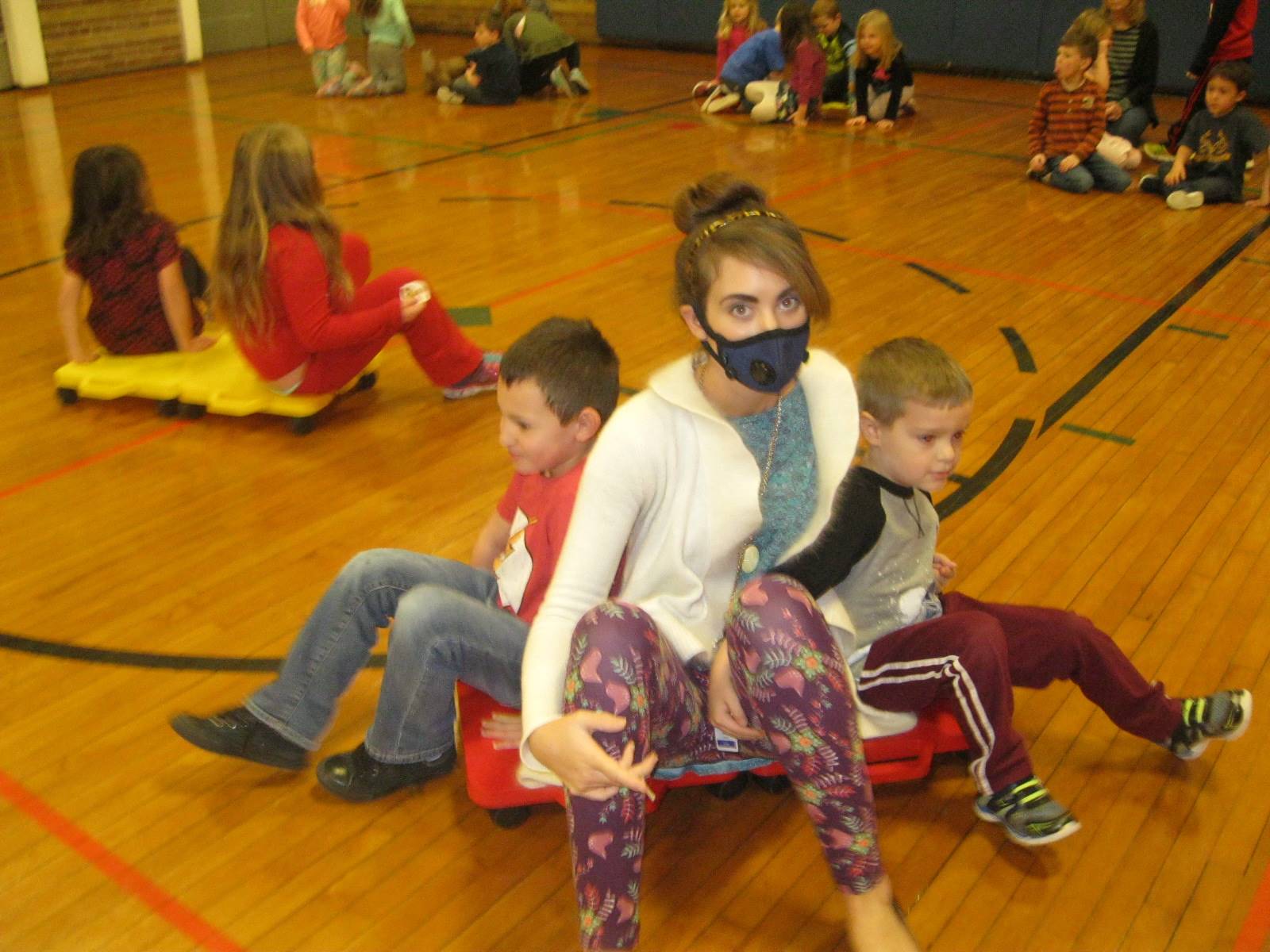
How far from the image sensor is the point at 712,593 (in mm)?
1835

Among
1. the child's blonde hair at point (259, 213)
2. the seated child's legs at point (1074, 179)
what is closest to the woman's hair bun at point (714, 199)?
the child's blonde hair at point (259, 213)

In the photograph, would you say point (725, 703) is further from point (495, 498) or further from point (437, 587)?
point (495, 498)

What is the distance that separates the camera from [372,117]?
834 centimetres

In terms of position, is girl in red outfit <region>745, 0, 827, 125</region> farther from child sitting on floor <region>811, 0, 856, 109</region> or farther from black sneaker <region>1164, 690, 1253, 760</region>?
black sneaker <region>1164, 690, 1253, 760</region>

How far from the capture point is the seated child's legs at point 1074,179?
620cm

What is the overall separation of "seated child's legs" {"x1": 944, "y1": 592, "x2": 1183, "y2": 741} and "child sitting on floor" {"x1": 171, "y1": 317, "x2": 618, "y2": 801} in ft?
2.36

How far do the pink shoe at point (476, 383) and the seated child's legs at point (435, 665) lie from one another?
5.71 feet

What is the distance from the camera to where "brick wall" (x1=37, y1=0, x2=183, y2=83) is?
31.4 ft

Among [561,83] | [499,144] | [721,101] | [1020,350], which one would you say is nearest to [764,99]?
[721,101]

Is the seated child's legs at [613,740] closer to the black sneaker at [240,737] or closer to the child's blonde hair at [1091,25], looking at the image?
the black sneaker at [240,737]

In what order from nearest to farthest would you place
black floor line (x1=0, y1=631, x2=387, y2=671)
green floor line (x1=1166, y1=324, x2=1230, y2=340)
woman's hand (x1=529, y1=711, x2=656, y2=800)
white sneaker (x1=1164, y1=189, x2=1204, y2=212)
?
woman's hand (x1=529, y1=711, x2=656, y2=800) → black floor line (x1=0, y1=631, x2=387, y2=671) → green floor line (x1=1166, y1=324, x2=1230, y2=340) → white sneaker (x1=1164, y1=189, x2=1204, y2=212)

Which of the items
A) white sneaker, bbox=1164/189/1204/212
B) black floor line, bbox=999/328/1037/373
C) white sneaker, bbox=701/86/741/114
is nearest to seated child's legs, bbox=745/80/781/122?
white sneaker, bbox=701/86/741/114

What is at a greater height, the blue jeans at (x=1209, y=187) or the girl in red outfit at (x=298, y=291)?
the girl in red outfit at (x=298, y=291)

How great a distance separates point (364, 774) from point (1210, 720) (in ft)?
4.78
